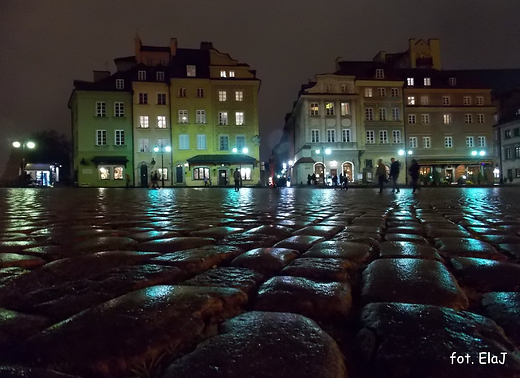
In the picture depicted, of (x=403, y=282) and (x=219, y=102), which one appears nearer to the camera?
(x=403, y=282)

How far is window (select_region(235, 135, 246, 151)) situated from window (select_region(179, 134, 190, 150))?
5.60 metres

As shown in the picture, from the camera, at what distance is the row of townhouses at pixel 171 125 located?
159 feet

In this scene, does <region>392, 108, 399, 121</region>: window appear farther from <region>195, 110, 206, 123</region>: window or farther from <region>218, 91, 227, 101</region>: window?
<region>195, 110, 206, 123</region>: window

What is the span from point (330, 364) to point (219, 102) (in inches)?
1940

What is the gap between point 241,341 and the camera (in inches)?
51.0

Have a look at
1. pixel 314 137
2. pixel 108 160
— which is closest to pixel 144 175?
pixel 108 160

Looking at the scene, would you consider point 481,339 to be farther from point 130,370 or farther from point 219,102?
point 219,102

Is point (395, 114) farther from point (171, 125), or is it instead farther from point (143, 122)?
point (143, 122)

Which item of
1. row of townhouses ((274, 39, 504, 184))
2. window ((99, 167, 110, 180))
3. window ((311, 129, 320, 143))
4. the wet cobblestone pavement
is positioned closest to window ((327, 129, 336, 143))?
row of townhouses ((274, 39, 504, 184))

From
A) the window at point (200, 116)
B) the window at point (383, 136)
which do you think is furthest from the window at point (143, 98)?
the window at point (383, 136)

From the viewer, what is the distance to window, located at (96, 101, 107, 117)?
4859 centimetres

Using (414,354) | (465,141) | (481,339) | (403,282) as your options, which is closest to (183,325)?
(414,354)

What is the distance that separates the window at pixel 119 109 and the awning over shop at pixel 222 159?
9.76 m

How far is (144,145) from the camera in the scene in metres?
48.8
